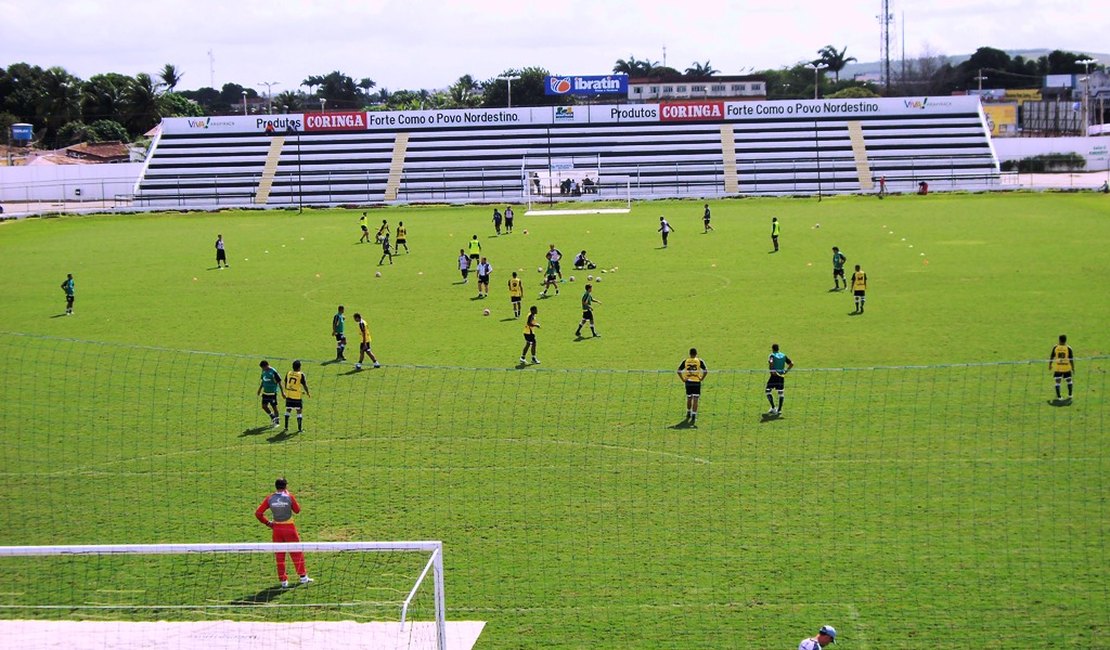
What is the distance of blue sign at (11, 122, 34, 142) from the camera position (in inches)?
4052

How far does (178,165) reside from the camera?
3329 inches

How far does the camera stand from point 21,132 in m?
103

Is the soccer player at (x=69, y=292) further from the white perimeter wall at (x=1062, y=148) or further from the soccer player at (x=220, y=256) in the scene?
the white perimeter wall at (x=1062, y=148)

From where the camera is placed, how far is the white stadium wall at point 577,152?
77875mm

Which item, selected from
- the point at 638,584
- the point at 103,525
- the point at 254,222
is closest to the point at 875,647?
the point at 638,584

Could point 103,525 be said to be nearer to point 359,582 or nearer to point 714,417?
point 359,582

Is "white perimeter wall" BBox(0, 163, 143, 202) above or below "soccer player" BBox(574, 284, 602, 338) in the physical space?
above

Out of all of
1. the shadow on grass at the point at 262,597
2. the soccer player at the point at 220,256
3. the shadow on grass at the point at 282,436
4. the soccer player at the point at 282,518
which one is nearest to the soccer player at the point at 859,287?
the shadow on grass at the point at 282,436

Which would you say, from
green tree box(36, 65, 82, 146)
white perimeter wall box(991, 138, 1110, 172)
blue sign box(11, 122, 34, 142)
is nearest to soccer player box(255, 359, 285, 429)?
white perimeter wall box(991, 138, 1110, 172)

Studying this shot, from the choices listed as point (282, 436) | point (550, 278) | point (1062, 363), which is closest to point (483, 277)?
point (550, 278)

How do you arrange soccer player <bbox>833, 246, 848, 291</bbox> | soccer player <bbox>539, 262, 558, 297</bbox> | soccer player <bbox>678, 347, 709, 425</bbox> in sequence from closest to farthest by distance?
1. soccer player <bbox>678, 347, 709, 425</bbox>
2. soccer player <bbox>833, 246, 848, 291</bbox>
3. soccer player <bbox>539, 262, 558, 297</bbox>

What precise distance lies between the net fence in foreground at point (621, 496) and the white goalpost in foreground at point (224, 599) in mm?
75

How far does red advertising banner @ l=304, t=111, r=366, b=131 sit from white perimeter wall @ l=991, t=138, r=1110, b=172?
47.8 meters

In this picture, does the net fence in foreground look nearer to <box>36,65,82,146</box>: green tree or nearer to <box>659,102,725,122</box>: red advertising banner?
<box>659,102,725,122</box>: red advertising banner
